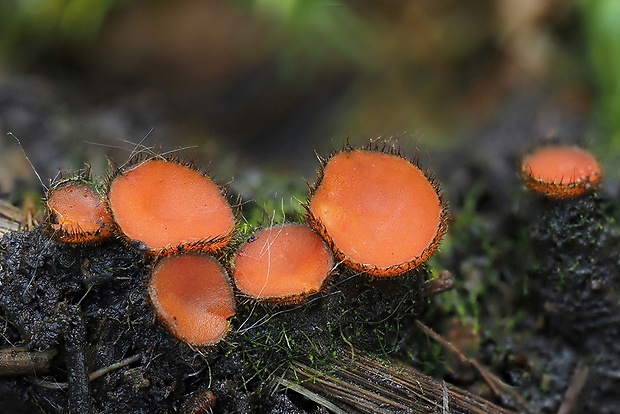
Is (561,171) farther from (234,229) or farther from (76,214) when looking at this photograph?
(76,214)

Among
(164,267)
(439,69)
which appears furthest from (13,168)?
(439,69)

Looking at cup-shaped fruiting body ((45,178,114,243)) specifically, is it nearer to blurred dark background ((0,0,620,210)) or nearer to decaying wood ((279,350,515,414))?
decaying wood ((279,350,515,414))

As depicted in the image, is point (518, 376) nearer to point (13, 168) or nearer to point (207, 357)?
point (207, 357)

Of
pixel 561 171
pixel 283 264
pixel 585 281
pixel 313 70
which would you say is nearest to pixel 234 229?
pixel 283 264

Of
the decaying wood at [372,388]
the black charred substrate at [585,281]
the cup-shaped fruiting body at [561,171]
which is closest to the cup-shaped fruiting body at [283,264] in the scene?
the decaying wood at [372,388]

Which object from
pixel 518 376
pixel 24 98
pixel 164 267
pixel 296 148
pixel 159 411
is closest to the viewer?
pixel 164 267

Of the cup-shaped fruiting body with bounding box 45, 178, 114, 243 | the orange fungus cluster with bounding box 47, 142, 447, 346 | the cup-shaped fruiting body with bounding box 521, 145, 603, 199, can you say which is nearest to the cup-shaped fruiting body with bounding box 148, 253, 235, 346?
the orange fungus cluster with bounding box 47, 142, 447, 346
